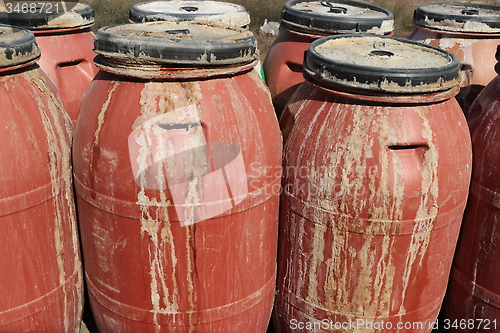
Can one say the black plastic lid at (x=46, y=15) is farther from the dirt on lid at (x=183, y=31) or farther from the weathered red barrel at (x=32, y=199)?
the dirt on lid at (x=183, y=31)

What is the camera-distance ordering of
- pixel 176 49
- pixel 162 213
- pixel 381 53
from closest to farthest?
1. pixel 176 49
2. pixel 162 213
3. pixel 381 53

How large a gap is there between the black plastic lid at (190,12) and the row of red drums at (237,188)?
693mm

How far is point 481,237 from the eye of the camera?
2.83 meters

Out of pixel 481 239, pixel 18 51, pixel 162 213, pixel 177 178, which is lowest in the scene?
pixel 481 239

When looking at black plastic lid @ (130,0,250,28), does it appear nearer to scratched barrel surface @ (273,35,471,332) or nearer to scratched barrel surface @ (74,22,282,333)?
scratched barrel surface @ (74,22,282,333)

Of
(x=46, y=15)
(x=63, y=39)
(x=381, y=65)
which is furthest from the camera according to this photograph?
→ (x=63, y=39)

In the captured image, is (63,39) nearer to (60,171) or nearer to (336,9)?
(60,171)

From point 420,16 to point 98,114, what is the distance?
102 inches

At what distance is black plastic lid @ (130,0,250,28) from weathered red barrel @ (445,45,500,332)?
1.76 m

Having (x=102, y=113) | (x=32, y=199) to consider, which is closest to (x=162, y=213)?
(x=102, y=113)

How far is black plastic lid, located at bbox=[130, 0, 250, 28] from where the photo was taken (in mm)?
3488

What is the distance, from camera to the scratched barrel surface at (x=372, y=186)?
239 cm

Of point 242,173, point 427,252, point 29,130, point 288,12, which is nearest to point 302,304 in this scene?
point 427,252

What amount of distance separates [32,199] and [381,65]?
1832 mm
